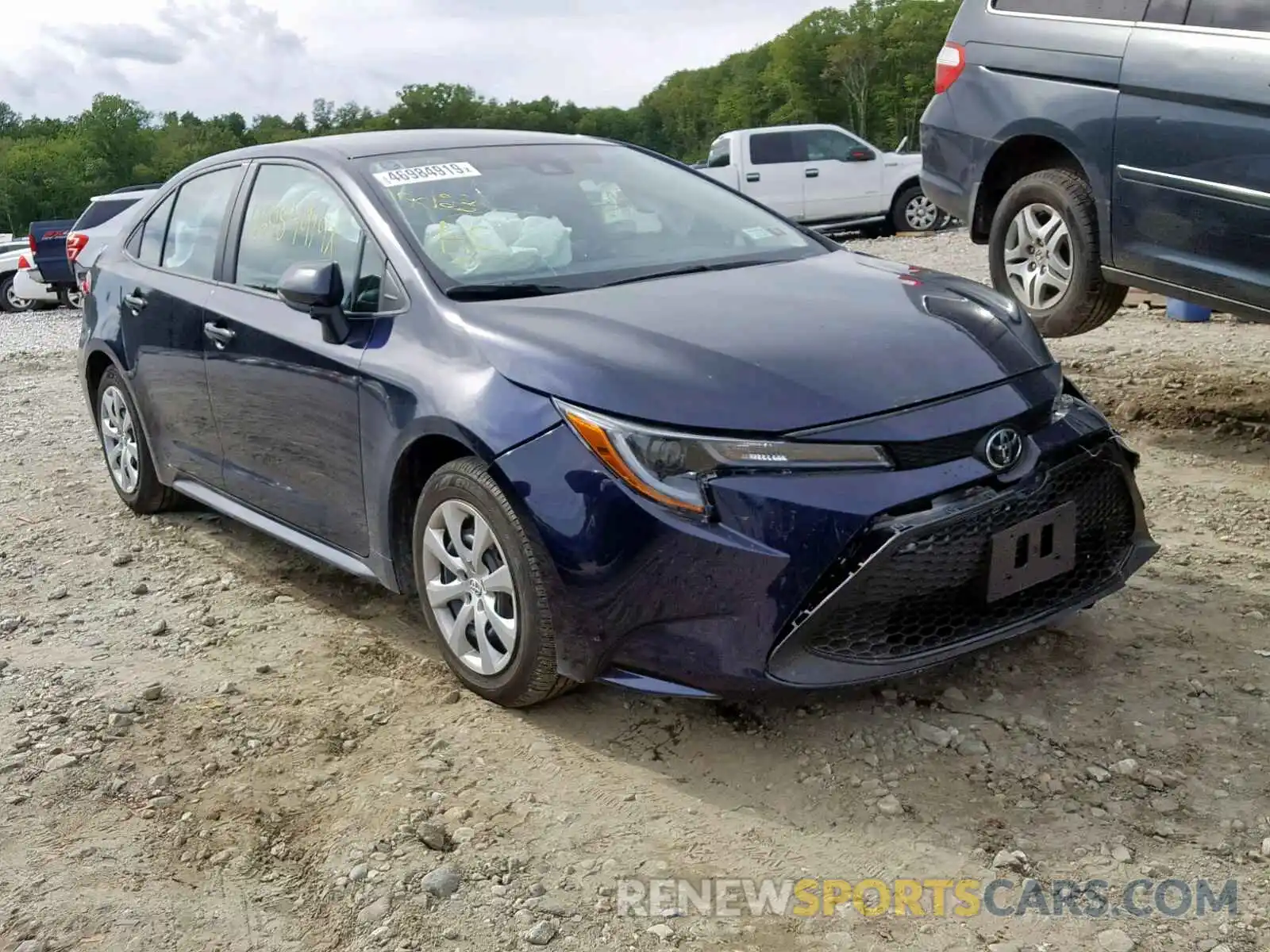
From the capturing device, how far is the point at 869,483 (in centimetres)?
280

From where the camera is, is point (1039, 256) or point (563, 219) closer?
point (563, 219)

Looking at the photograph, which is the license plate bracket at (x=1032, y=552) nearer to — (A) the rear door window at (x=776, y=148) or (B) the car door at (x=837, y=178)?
(B) the car door at (x=837, y=178)

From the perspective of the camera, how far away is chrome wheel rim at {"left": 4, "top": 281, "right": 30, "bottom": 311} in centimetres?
2075

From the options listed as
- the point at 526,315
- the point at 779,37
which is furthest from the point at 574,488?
the point at 779,37

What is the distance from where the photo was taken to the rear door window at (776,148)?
61.0ft

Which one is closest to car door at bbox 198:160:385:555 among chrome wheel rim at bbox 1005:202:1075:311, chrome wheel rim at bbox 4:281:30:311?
chrome wheel rim at bbox 1005:202:1075:311

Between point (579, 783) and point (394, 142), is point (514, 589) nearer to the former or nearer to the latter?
point (579, 783)

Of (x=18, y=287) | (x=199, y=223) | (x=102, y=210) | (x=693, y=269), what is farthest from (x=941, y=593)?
(x=18, y=287)

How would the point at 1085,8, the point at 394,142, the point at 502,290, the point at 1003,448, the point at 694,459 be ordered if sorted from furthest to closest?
the point at 1085,8, the point at 394,142, the point at 502,290, the point at 1003,448, the point at 694,459

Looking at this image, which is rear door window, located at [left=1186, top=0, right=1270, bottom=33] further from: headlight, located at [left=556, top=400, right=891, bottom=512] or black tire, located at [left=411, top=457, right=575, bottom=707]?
black tire, located at [left=411, top=457, right=575, bottom=707]

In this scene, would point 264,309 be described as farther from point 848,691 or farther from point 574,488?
point 848,691

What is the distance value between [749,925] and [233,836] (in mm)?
1234

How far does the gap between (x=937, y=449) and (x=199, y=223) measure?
312 centimetres

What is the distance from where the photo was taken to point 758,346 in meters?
3.08
